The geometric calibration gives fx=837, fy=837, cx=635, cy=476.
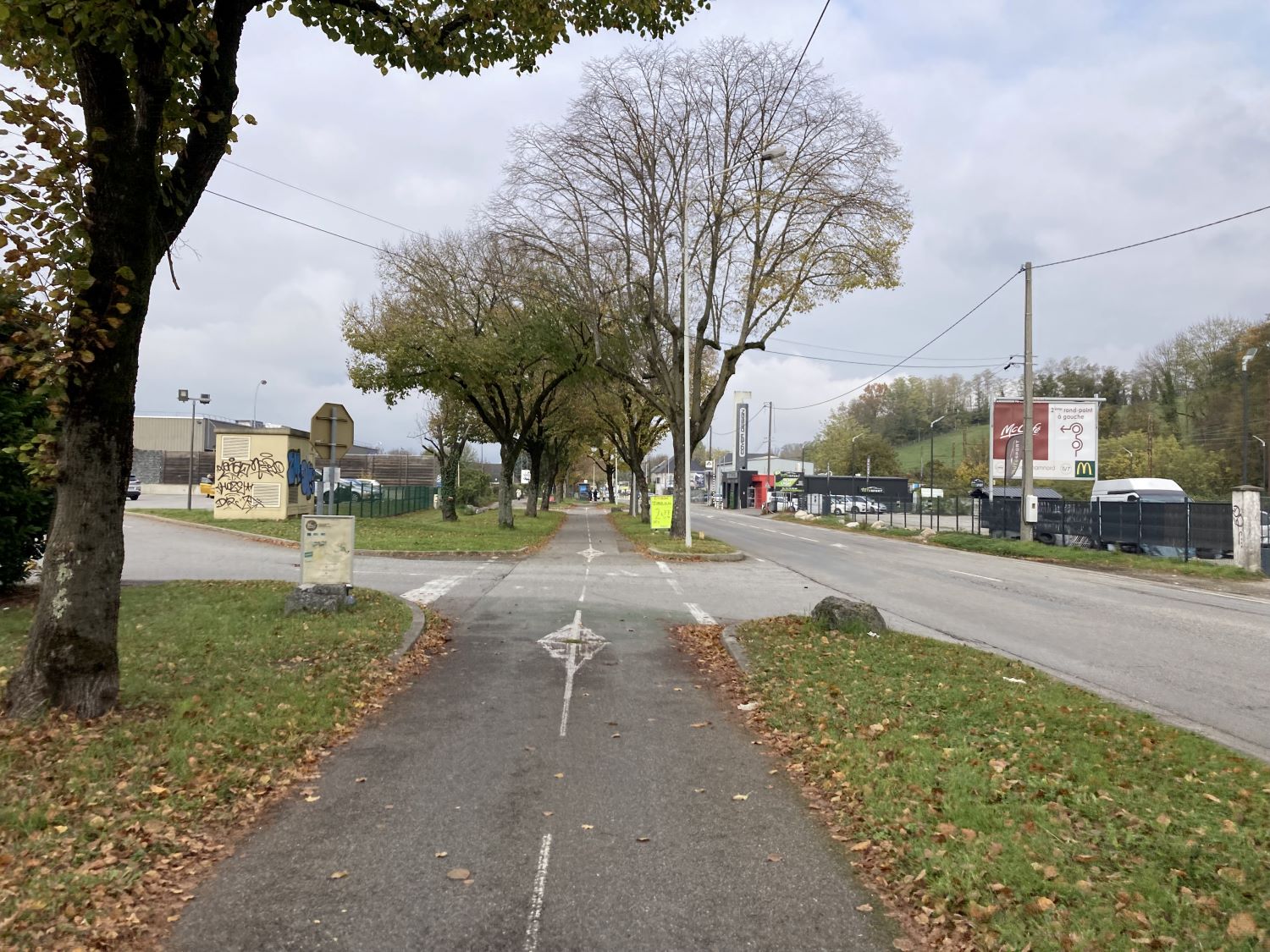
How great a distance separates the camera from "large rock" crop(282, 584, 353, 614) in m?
10.6

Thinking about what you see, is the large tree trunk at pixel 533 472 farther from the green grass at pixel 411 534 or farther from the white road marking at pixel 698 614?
the white road marking at pixel 698 614

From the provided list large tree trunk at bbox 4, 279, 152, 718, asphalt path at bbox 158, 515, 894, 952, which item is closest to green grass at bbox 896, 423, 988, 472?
asphalt path at bbox 158, 515, 894, 952

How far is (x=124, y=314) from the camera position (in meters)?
5.46

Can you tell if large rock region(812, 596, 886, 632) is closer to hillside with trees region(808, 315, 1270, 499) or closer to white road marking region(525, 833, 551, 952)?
white road marking region(525, 833, 551, 952)

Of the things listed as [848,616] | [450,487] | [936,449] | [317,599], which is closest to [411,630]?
[317,599]

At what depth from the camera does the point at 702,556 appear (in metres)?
22.1

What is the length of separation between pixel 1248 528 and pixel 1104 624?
38.9 ft

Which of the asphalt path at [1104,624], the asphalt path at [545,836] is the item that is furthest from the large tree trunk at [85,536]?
the asphalt path at [1104,624]

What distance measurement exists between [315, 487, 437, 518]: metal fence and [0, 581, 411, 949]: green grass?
20.2m

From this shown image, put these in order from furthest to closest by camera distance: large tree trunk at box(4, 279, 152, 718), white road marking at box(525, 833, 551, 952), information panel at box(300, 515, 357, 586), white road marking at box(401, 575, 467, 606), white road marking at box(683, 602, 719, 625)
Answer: white road marking at box(401, 575, 467, 606) < white road marking at box(683, 602, 719, 625) < information panel at box(300, 515, 357, 586) < large tree trunk at box(4, 279, 152, 718) < white road marking at box(525, 833, 551, 952)

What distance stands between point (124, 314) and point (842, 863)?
17.9ft

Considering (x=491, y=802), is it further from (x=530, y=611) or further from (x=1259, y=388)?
(x=1259, y=388)

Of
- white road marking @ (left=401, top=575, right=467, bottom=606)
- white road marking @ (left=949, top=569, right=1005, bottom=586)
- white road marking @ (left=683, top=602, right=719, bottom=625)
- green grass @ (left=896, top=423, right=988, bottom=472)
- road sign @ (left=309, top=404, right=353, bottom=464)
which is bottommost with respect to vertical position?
white road marking @ (left=949, top=569, right=1005, bottom=586)

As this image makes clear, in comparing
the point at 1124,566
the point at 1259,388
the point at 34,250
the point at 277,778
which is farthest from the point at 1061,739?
the point at 1259,388
